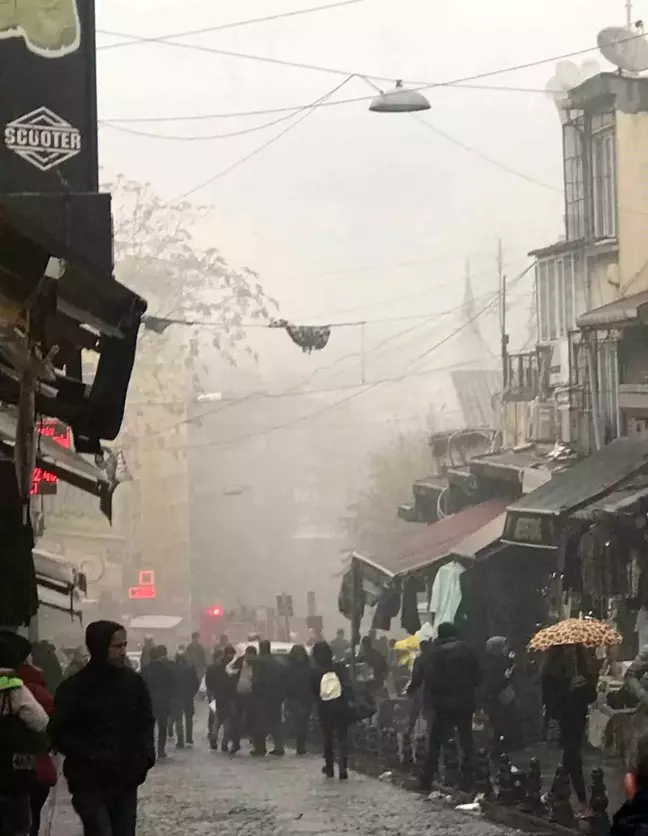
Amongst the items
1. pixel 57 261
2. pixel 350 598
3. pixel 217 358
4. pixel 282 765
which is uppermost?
pixel 217 358

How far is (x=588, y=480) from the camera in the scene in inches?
754

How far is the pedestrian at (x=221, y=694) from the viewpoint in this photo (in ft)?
68.5

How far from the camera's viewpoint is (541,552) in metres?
20.3

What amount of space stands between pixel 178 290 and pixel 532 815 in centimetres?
1719

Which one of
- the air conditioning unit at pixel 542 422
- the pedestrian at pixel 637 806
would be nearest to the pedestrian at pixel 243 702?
the air conditioning unit at pixel 542 422

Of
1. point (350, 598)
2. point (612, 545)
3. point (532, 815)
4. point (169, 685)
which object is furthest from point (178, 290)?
point (532, 815)

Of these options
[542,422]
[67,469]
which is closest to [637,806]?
[67,469]

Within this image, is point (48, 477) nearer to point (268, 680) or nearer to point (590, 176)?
point (268, 680)

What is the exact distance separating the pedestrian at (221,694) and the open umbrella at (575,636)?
884 cm

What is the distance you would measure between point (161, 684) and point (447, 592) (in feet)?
13.4

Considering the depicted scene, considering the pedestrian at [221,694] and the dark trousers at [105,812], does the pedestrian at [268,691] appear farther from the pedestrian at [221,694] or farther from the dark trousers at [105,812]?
the dark trousers at [105,812]

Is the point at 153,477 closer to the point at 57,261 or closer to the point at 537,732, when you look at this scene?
the point at 537,732

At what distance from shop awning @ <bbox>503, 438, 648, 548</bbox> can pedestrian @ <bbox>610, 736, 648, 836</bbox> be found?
13.7 meters

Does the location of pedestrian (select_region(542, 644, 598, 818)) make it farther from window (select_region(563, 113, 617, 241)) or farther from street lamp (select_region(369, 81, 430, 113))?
street lamp (select_region(369, 81, 430, 113))
